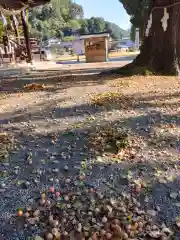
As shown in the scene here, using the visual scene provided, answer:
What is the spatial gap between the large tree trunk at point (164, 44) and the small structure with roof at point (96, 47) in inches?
479

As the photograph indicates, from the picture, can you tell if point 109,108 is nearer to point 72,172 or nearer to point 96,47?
point 72,172

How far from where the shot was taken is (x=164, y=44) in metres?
→ 7.15

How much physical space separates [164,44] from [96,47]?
42.2ft

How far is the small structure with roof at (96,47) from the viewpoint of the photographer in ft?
63.9

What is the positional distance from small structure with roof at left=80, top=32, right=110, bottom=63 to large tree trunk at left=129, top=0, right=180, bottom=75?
39.9 ft

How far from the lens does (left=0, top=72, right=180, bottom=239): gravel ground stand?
7.34 ft

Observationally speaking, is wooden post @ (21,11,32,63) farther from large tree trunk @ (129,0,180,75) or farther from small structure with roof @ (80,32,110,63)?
large tree trunk @ (129,0,180,75)

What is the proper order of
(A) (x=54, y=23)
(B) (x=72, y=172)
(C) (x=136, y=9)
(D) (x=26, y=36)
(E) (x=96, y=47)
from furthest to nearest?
1. (A) (x=54, y=23)
2. (C) (x=136, y=9)
3. (E) (x=96, y=47)
4. (D) (x=26, y=36)
5. (B) (x=72, y=172)

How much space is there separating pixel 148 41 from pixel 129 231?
6.31 meters

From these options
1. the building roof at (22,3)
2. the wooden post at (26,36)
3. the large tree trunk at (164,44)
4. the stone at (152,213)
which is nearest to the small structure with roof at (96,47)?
the wooden post at (26,36)

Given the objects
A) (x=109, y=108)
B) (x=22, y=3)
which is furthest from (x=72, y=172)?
(x=22, y=3)

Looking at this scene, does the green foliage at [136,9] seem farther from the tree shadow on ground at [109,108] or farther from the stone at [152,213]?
the stone at [152,213]

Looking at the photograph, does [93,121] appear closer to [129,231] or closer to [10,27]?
[129,231]

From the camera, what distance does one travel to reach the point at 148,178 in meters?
2.46
